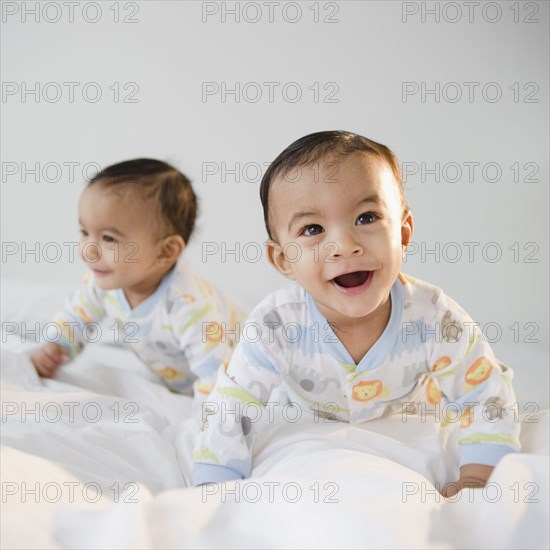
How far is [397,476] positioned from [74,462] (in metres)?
0.44

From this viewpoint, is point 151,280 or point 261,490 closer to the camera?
point 261,490

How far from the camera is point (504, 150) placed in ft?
6.40

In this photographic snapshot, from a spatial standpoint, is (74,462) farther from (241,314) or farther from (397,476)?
(241,314)

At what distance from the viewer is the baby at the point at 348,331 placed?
3.28 feet

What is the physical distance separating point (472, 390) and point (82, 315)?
867 mm

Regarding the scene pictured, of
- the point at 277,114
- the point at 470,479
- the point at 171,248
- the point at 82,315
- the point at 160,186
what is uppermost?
the point at 277,114

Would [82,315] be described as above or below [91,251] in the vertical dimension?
below

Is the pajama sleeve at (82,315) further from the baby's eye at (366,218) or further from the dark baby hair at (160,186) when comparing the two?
the baby's eye at (366,218)

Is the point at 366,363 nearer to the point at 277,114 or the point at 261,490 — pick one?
the point at 261,490

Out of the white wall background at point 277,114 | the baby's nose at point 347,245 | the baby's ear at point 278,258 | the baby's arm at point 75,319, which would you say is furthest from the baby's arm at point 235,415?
the white wall background at point 277,114

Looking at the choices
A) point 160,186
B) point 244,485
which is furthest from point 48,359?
point 244,485

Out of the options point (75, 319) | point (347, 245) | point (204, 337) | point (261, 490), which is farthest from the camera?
point (75, 319)

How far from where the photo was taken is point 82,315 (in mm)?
1619

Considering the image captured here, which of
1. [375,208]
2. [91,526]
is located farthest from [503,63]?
[91,526]
